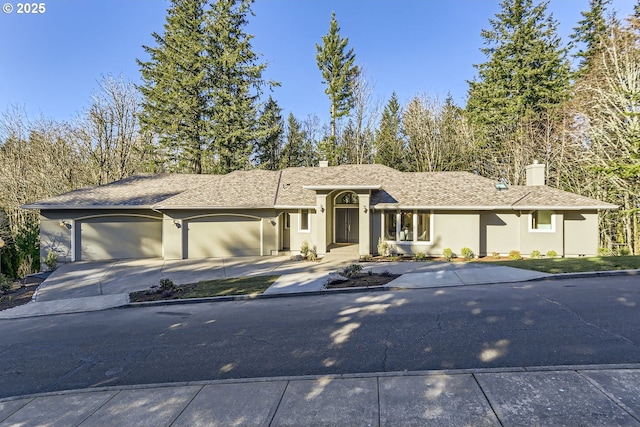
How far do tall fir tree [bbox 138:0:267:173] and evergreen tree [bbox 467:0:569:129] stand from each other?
1913 centimetres

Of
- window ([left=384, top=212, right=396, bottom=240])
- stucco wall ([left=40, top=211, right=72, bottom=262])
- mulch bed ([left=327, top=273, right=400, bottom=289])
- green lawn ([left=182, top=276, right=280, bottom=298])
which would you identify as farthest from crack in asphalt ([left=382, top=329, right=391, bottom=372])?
stucco wall ([left=40, top=211, right=72, bottom=262])

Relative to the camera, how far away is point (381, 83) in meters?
30.4

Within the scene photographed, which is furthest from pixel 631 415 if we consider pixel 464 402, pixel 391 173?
pixel 391 173

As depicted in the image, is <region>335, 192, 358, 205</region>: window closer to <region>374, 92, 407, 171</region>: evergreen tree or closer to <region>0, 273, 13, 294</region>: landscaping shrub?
<region>374, 92, 407, 171</region>: evergreen tree

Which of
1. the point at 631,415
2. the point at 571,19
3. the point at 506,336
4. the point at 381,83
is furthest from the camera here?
the point at 381,83

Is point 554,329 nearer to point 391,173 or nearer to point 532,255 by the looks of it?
point 532,255

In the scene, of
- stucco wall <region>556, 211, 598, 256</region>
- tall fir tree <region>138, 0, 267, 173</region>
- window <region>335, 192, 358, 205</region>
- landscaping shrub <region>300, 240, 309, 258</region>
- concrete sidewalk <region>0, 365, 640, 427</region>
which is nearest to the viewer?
concrete sidewalk <region>0, 365, 640, 427</region>

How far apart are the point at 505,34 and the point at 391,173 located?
55.8 feet

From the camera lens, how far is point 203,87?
2844cm

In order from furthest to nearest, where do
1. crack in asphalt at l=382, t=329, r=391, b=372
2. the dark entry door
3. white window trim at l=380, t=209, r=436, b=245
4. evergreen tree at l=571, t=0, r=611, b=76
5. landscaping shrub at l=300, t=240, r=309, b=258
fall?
evergreen tree at l=571, t=0, r=611, b=76 < the dark entry door < white window trim at l=380, t=209, r=436, b=245 < landscaping shrub at l=300, t=240, r=309, b=258 < crack in asphalt at l=382, t=329, r=391, b=372

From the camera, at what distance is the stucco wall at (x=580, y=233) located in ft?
50.9

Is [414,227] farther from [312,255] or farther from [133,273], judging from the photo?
[133,273]

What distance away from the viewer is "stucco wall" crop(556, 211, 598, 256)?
1552 centimetres

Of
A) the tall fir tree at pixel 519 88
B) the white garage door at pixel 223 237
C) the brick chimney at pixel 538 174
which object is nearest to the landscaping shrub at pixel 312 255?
the white garage door at pixel 223 237
